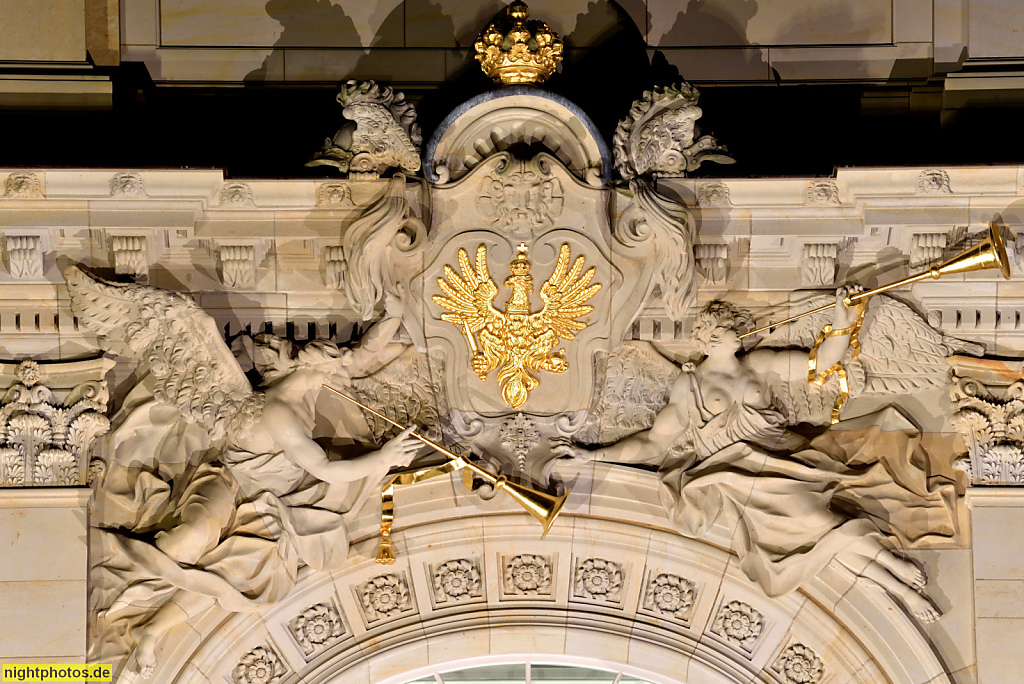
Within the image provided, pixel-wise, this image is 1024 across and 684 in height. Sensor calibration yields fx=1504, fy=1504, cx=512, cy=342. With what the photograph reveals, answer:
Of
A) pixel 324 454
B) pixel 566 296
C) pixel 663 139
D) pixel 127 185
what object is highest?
pixel 663 139

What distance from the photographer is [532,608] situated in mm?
10648

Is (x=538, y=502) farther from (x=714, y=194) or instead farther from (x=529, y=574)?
(x=714, y=194)

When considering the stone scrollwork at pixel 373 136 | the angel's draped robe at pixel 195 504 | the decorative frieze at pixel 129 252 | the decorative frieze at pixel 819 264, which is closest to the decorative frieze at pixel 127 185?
the decorative frieze at pixel 129 252

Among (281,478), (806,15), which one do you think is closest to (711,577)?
(281,478)

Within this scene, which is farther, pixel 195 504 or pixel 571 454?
pixel 571 454

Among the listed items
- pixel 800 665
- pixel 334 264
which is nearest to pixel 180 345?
pixel 334 264

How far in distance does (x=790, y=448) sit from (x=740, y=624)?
1296mm

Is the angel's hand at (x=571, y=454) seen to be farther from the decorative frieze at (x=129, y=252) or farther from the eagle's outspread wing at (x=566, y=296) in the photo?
the decorative frieze at (x=129, y=252)

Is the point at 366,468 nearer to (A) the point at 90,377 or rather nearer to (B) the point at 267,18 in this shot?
(A) the point at 90,377

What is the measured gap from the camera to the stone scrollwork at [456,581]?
34.9 ft

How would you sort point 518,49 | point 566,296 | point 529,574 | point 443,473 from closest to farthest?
point 518,49
point 566,296
point 443,473
point 529,574

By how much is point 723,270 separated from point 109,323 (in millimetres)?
4301

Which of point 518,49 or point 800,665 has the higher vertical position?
point 518,49

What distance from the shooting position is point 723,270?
1046cm
